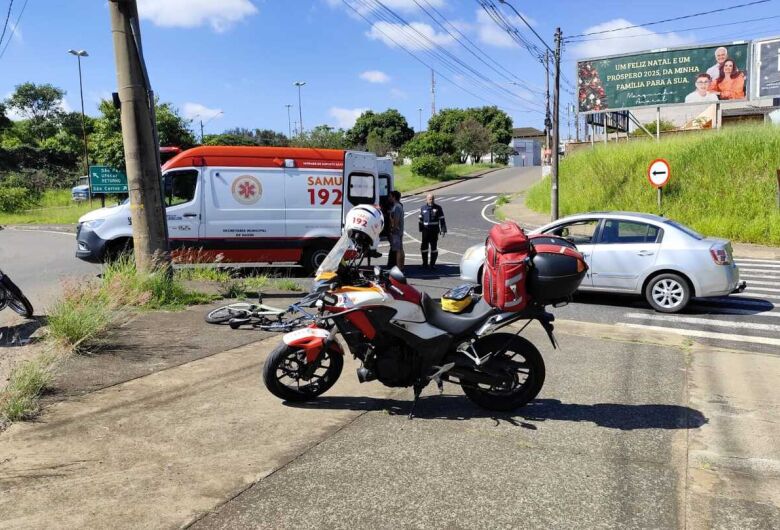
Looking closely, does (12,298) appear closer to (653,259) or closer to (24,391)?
(24,391)

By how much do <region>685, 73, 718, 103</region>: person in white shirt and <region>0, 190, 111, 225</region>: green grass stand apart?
27.5 metres

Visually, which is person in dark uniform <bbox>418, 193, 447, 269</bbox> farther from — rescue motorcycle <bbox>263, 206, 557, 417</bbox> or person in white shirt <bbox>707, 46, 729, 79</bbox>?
person in white shirt <bbox>707, 46, 729, 79</bbox>

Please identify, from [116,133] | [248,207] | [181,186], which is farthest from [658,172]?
[116,133]

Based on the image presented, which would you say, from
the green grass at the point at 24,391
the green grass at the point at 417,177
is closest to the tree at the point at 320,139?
the green grass at the point at 417,177

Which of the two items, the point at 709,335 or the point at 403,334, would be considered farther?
the point at 709,335

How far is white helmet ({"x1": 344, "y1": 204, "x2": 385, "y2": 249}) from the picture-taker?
477 centimetres

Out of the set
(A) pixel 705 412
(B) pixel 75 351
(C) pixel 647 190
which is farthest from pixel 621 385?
(C) pixel 647 190

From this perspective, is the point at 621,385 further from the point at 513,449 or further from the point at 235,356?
the point at 235,356

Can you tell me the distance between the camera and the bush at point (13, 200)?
3650 centimetres

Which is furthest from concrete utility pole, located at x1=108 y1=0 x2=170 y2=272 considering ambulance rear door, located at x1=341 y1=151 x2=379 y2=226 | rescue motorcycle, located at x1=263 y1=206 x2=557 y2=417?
ambulance rear door, located at x1=341 y1=151 x2=379 y2=226

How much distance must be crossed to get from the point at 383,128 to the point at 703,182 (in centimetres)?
7014

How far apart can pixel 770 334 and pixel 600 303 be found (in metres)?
2.60

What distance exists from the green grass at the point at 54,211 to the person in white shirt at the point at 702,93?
2746cm

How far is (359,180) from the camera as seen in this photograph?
13109 millimetres
